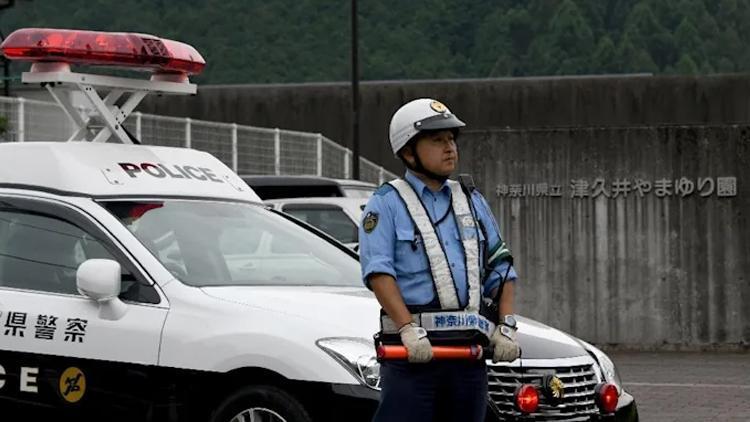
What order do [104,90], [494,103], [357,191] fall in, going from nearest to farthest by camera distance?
1. [104,90]
2. [357,191]
3. [494,103]

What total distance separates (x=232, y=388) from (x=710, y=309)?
13.7m

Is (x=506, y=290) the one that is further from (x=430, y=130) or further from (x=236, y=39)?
(x=236, y=39)

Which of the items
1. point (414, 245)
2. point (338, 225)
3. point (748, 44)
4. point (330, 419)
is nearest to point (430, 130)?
point (414, 245)

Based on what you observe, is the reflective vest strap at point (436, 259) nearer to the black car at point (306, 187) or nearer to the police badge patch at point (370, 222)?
the police badge patch at point (370, 222)

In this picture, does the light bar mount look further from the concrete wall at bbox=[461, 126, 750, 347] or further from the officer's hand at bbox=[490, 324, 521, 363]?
the concrete wall at bbox=[461, 126, 750, 347]

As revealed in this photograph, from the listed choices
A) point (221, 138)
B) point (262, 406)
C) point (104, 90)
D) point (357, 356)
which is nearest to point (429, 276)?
point (357, 356)

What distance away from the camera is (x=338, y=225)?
16.0 meters

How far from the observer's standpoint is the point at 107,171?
8.74m

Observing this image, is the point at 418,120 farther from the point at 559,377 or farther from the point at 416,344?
the point at 559,377

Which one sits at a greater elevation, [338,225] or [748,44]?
[748,44]

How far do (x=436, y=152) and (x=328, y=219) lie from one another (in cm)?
987

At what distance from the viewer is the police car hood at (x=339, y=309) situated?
769 cm

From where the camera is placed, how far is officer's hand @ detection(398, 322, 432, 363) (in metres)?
5.92

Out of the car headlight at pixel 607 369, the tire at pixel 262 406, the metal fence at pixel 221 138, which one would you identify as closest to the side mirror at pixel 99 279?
the tire at pixel 262 406
